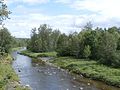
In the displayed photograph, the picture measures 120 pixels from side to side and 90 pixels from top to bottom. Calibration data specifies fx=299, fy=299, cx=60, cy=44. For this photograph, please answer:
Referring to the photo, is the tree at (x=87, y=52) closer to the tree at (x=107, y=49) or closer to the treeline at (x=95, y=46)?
the treeline at (x=95, y=46)

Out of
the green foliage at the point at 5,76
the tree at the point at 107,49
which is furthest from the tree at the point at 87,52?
the green foliage at the point at 5,76

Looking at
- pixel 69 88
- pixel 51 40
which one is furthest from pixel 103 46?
pixel 51 40

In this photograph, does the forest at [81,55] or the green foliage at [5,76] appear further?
the forest at [81,55]

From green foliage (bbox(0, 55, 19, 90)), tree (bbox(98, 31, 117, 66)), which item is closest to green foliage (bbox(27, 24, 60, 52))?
tree (bbox(98, 31, 117, 66))

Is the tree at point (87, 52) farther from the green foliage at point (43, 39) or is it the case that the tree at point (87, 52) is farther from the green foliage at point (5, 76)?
the green foliage at point (43, 39)

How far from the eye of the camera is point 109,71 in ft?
220

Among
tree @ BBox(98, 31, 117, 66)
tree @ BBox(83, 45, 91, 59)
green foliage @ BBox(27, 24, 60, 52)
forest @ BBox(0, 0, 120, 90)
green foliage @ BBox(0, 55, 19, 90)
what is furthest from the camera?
green foliage @ BBox(27, 24, 60, 52)

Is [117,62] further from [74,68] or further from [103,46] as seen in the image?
[103,46]

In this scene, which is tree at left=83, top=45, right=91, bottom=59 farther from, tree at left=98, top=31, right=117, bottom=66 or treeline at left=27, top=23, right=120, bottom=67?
tree at left=98, top=31, right=117, bottom=66

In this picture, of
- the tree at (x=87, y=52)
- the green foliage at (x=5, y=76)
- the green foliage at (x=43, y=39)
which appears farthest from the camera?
the green foliage at (x=43, y=39)

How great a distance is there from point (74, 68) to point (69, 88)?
27.7 m

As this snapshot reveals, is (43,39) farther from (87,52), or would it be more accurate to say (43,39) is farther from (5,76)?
(5,76)

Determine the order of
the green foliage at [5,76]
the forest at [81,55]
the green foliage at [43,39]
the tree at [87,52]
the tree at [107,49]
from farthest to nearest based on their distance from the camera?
the green foliage at [43,39] < the tree at [87,52] < the tree at [107,49] < the forest at [81,55] < the green foliage at [5,76]

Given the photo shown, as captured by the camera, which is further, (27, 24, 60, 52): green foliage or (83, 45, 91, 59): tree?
(27, 24, 60, 52): green foliage
